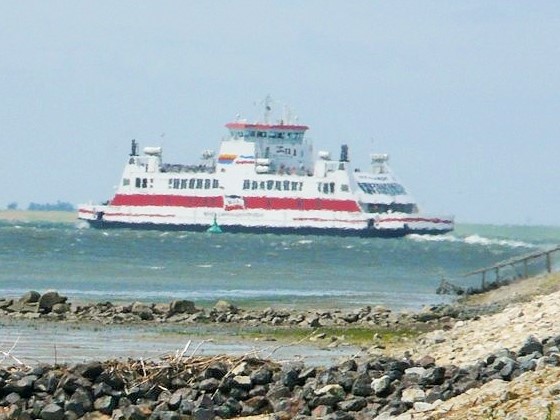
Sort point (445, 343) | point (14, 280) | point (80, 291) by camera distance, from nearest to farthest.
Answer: point (445, 343) → point (80, 291) → point (14, 280)

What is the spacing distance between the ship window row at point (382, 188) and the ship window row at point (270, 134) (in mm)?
6553

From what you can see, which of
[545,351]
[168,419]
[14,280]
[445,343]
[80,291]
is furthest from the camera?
[14,280]

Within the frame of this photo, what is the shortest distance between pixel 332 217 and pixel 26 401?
74932 millimetres

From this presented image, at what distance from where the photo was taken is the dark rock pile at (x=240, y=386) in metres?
11.6

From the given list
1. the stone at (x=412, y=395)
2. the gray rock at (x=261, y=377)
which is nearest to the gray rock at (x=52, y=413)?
the gray rock at (x=261, y=377)

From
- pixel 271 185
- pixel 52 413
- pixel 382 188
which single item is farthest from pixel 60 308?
pixel 382 188

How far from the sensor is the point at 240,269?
49156mm

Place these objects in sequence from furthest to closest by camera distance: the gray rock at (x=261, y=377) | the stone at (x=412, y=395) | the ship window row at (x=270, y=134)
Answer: the ship window row at (x=270, y=134), the gray rock at (x=261, y=377), the stone at (x=412, y=395)

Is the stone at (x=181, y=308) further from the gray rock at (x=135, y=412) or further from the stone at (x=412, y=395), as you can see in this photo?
the stone at (x=412, y=395)

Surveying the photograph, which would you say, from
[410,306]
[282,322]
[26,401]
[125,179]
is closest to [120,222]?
[125,179]

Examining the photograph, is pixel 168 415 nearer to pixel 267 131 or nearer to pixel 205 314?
pixel 205 314

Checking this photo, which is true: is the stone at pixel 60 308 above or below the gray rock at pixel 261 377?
below

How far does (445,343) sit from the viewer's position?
17.0 meters

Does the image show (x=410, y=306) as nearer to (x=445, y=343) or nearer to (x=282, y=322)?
(x=282, y=322)
